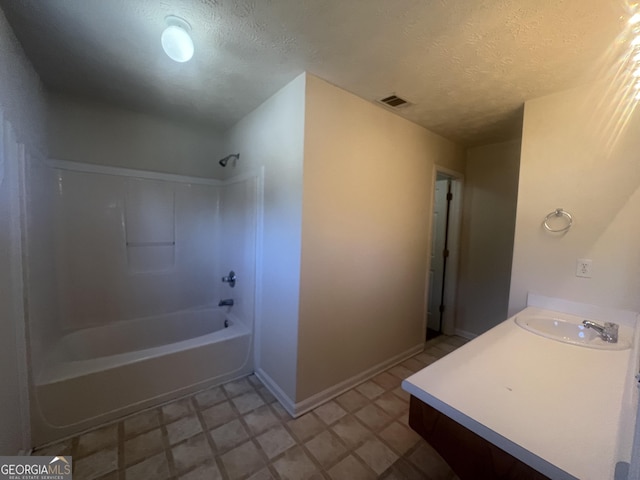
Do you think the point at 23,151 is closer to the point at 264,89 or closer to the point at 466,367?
the point at 264,89

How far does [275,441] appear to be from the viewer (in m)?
1.66

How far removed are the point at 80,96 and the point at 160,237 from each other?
1334mm

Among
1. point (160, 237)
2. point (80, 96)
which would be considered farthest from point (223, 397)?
point (80, 96)

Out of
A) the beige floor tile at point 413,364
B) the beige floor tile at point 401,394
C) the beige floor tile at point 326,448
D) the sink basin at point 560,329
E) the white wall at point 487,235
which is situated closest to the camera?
the sink basin at point 560,329

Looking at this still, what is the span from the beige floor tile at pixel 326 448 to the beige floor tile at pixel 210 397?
0.82m

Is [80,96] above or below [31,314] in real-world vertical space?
above

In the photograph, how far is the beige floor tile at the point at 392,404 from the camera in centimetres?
196

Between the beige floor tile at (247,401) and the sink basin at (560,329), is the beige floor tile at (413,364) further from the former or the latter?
the beige floor tile at (247,401)

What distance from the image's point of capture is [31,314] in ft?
5.15

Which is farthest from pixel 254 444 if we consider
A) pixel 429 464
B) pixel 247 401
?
pixel 429 464

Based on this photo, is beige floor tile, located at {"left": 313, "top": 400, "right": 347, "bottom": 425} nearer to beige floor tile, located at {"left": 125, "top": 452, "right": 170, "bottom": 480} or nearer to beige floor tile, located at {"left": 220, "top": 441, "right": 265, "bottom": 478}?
beige floor tile, located at {"left": 220, "top": 441, "right": 265, "bottom": 478}

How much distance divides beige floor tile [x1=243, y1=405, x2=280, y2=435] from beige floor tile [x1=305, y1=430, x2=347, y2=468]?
312mm

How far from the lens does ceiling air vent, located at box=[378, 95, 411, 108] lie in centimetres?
202

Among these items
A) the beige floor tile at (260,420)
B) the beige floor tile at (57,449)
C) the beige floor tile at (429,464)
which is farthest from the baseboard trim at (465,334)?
the beige floor tile at (57,449)
